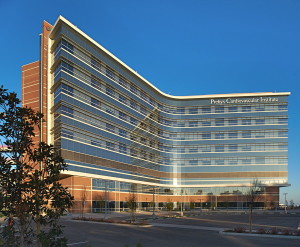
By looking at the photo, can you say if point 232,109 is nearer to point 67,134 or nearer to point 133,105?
point 133,105

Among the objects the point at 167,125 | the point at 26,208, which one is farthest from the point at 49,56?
the point at 26,208

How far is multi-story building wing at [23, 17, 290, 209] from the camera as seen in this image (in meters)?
63.9

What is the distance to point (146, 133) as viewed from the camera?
92375 mm

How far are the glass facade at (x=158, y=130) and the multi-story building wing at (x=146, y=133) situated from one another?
24 centimetres

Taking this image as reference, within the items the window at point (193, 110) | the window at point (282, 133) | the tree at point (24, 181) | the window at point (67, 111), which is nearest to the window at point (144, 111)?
the window at point (193, 110)

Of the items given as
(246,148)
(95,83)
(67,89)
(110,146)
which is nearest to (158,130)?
(246,148)

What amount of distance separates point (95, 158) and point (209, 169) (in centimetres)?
4558

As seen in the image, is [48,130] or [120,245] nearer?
[120,245]

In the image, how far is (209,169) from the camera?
101750 millimetres

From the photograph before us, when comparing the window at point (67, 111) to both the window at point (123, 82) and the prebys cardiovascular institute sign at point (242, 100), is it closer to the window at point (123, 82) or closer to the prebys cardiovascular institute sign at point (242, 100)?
the window at point (123, 82)

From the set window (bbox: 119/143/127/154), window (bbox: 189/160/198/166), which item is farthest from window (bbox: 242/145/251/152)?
window (bbox: 119/143/127/154)

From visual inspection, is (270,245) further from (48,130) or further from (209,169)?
(209,169)

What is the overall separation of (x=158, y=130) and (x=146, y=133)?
8.59m

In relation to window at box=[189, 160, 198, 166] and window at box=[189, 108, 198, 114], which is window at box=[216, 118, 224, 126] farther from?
window at box=[189, 160, 198, 166]
